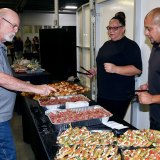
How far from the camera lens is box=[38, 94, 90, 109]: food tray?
1.84m

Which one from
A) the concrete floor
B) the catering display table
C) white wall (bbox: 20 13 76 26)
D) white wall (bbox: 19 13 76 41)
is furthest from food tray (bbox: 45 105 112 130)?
white wall (bbox: 19 13 76 41)

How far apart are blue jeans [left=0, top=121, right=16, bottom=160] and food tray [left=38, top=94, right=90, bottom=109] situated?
320 millimetres

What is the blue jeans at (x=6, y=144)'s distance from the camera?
1.69 metres

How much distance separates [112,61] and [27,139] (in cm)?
152

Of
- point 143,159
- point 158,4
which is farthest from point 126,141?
point 158,4

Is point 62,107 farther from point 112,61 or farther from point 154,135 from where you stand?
point 154,135

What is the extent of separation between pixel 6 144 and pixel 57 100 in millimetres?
522

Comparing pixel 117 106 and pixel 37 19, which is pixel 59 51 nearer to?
pixel 117 106

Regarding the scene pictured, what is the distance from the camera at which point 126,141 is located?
1.18m

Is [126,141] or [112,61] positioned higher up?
[112,61]

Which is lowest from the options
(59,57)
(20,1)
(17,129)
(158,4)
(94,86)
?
(17,129)

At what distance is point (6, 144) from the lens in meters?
1.73

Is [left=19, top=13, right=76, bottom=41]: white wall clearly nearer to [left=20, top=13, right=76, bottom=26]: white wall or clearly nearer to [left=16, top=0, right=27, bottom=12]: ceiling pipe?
[left=20, top=13, right=76, bottom=26]: white wall

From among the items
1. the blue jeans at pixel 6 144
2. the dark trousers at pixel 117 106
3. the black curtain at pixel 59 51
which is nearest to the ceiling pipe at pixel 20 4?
the black curtain at pixel 59 51
